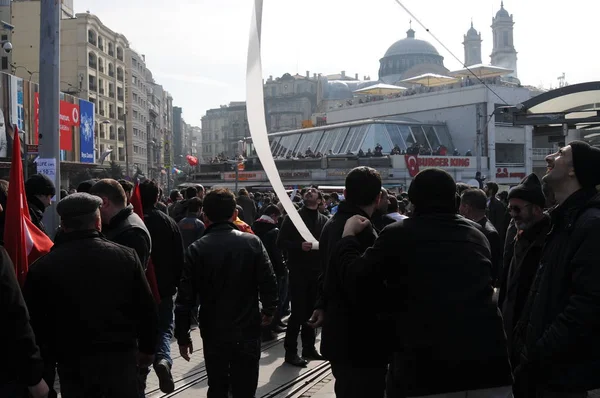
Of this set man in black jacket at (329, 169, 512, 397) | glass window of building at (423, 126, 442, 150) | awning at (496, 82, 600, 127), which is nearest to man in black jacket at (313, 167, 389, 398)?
man in black jacket at (329, 169, 512, 397)

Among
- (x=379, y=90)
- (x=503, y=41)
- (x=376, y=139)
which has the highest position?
(x=503, y=41)

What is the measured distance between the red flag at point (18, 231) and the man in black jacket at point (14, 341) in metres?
1.03

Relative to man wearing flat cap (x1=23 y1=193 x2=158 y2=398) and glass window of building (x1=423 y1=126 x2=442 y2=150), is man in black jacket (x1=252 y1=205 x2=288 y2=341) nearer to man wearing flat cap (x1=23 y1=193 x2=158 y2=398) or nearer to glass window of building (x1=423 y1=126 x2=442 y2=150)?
man wearing flat cap (x1=23 y1=193 x2=158 y2=398)

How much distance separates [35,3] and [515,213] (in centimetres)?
5578

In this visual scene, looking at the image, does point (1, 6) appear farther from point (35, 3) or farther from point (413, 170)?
point (413, 170)

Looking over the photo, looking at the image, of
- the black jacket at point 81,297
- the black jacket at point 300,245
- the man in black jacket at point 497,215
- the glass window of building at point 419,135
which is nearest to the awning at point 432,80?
the glass window of building at point 419,135

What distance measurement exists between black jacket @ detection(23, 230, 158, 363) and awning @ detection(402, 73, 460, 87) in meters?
55.2

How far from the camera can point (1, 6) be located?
4050 centimetres

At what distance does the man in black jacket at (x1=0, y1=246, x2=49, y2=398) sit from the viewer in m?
3.15

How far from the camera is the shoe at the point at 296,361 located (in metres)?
7.23

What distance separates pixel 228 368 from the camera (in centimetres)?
473

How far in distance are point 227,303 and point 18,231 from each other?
146cm

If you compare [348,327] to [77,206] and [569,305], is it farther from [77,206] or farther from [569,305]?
[77,206]

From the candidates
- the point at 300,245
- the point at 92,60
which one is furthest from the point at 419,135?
the point at 300,245
